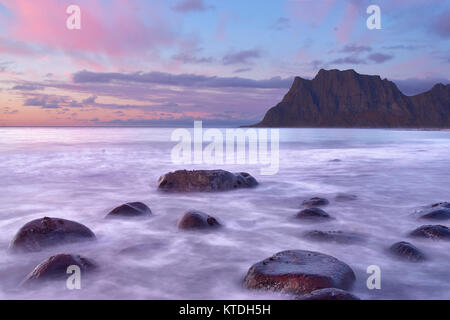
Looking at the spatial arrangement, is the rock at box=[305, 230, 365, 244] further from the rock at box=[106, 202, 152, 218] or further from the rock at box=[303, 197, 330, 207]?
the rock at box=[106, 202, 152, 218]

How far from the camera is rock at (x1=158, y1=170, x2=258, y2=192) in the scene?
9000 mm

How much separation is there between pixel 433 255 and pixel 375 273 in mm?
1056

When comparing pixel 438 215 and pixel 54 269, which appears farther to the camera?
pixel 438 215

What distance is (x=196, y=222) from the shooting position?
5805 mm

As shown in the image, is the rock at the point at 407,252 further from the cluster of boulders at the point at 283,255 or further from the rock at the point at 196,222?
the rock at the point at 196,222

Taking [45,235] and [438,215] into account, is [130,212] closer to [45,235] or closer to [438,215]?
[45,235]

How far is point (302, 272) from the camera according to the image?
3.43m

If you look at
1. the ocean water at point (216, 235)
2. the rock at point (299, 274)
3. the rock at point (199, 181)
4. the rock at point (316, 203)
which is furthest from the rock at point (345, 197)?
the rock at point (299, 274)

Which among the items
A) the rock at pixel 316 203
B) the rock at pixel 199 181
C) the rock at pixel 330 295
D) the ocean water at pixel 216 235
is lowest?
the ocean water at pixel 216 235

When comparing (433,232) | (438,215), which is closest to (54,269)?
(433,232)

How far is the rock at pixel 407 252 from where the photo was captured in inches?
173

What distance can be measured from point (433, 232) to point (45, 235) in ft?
17.8
